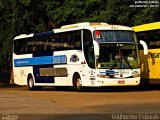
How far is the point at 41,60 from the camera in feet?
97.5

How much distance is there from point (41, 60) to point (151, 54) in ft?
22.5

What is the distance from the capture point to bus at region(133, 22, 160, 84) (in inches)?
1021

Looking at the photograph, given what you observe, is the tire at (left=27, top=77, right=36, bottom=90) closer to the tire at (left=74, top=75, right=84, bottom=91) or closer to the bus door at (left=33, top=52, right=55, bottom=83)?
the bus door at (left=33, top=52, right=55, bottom=83)

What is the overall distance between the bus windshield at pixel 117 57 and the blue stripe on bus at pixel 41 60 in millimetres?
3123

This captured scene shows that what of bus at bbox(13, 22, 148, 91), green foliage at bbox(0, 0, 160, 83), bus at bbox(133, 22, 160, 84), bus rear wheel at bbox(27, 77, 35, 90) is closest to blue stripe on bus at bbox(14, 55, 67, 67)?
bus at bbox(13, 22, 148, 91)

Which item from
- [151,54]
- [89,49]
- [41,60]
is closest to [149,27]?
[151,54]

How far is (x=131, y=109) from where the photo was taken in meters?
15.4

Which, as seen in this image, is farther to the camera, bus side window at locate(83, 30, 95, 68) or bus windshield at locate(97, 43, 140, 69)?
bus side window at locate(83, 30, 95, 68)

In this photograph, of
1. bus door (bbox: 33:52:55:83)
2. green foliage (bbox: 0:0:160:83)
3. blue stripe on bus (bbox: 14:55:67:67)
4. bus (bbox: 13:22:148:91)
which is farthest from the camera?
green foliage (bbox: 0:0:160:83)

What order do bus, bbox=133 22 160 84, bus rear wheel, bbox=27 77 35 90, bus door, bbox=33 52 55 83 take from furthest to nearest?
bus rear wheel, bbox=27 77 35 90 → bus door, bbox=33 52 55 83 → bus, bbox=133 22 160 84

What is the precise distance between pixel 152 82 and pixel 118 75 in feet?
8.93

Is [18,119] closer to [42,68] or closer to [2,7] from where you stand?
[42,68]

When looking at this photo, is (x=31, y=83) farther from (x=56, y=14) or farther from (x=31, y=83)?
(x=56, y=14)

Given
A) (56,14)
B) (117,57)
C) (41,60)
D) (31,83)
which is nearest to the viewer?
(117,57)
